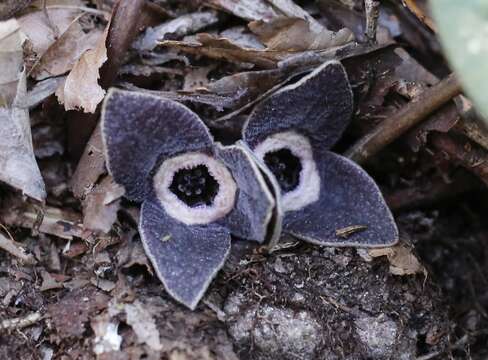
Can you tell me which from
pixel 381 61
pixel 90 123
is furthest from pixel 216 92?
pixel 381 61

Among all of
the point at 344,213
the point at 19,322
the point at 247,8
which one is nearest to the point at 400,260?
the point at 344,213

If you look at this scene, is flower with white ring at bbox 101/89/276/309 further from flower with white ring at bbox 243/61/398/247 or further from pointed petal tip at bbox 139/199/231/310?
flower with white ring at bbox 243/61/398/247

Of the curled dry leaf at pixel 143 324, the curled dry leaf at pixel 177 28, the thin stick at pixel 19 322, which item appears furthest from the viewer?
the curled dry leaf at pixel 177 28

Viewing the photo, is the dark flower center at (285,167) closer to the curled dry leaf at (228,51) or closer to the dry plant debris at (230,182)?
the dry plant debris at (230,182)

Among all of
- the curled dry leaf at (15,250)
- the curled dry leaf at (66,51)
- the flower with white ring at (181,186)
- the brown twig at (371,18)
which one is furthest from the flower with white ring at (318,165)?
the curled dry leaf at (15,250)

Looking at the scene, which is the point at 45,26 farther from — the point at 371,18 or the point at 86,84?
the point at 371,18
